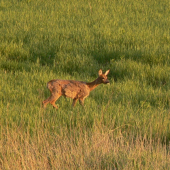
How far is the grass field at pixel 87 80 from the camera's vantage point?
5.53m

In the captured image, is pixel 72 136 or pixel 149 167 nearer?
pixel 149 167

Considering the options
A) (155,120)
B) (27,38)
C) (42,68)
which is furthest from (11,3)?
(155,120)

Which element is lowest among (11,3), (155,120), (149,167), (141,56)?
(149,167)

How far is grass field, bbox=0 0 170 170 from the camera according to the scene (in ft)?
18.1

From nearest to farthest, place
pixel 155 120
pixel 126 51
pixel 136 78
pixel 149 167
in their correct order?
pixel 149 167 < pixel 155 120 < pixel 136 78 < pixel 126 51

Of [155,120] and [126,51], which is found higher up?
[126,51]

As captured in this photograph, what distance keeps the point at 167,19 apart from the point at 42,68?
778cm

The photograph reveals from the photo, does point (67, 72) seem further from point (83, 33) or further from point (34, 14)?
point (34, 14)

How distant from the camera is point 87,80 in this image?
10125 millimetres

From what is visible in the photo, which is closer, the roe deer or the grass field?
the grass field

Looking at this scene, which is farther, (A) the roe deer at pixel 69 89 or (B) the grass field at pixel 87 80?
(A) the roe deer at pixel 69 89

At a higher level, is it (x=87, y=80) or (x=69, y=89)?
(x=87, y=80)

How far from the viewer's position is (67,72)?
1117cm

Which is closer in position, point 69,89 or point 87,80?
point 69,89
